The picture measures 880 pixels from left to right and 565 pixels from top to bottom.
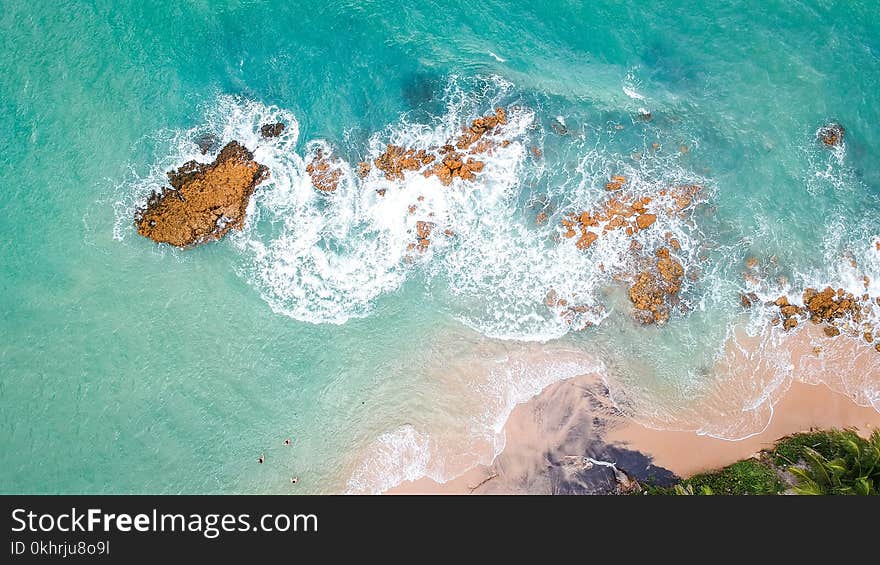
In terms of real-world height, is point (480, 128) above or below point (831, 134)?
below

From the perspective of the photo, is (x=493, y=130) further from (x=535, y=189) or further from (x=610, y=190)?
(x=610, y=190)

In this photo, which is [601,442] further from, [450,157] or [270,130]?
[270,130]

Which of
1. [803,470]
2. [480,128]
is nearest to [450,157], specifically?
[480,128]

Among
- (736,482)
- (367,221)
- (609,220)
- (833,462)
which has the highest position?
(609,220)

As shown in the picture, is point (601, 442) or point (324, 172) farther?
point (324, 172)

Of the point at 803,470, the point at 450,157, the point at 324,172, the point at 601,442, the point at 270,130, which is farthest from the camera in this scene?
the point at 270,130

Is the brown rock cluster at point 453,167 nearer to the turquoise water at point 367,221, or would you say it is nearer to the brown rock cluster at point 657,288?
the turquoise water at point 367,221
